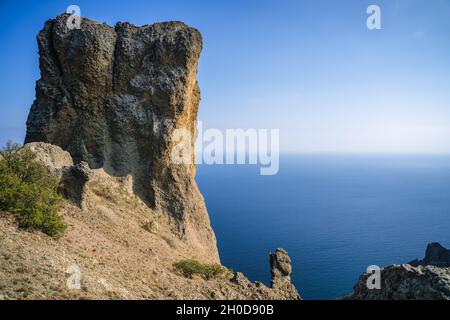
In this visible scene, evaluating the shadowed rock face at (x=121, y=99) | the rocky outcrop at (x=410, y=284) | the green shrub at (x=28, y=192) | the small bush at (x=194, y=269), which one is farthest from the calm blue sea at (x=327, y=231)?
the green shrub at (x=28, y=192)

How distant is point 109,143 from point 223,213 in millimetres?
109215

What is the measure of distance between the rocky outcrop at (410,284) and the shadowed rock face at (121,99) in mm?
20550

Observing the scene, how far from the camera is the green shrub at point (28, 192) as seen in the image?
17562 millimetres

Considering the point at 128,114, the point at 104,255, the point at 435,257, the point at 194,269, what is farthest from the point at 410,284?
the point at 435,257

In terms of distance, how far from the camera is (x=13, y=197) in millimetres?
18219

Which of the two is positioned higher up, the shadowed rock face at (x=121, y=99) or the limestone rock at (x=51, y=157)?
the shadowed rock face at (x=121, y=99)

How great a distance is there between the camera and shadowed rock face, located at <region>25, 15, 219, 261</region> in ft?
104

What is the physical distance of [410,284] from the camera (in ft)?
43.5

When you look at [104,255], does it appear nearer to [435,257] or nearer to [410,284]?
[410,284]

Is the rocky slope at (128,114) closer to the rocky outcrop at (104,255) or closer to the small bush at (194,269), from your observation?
the rocky outcrop at (104,255)

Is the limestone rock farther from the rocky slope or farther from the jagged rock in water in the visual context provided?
the jagged rock in water

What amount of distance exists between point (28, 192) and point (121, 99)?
15.2m
